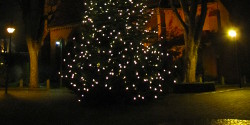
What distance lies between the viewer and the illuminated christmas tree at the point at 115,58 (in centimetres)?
1458

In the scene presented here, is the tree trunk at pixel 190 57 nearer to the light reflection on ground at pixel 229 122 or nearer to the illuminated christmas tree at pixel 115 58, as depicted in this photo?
→ the illuminated christmas tree at pixel 115 58

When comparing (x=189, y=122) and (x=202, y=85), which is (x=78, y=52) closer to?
(x=189, y=122)

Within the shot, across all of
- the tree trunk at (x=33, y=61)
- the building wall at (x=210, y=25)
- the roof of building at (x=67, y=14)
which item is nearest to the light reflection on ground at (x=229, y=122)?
the tree trunk at (x=33, y=61)

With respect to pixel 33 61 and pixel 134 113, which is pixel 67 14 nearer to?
pixel 33 61

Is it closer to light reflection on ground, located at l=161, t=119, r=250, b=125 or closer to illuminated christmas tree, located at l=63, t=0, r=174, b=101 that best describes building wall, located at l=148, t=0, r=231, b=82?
illuminated christmas tree, located at l=63, t=0, r=174, b=101

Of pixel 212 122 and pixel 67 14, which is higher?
pixel 67 14

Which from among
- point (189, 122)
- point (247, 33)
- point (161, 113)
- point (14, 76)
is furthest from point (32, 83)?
point (247, 33)

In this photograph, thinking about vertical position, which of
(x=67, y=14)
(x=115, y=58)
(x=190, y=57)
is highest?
(x=67, y=14)

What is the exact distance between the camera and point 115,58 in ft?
48.0

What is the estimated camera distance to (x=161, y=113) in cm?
1341

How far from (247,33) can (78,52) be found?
1034 inches

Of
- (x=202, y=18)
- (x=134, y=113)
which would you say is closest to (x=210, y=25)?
(x=202, y=18)

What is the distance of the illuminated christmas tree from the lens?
14578mm

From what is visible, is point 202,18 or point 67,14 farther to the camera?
point 67,14
